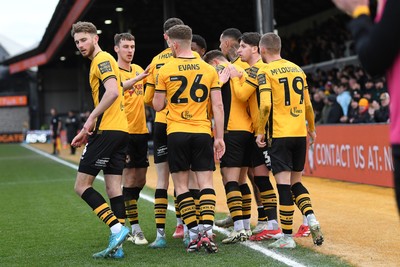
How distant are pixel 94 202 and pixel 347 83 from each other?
1560cm

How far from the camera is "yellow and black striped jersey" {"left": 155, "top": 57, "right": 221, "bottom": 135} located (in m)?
6.80

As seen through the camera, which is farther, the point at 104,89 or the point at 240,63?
the point at 240,63

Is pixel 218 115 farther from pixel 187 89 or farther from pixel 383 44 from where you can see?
pixel 383 44

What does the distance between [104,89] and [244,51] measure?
1.73 meters

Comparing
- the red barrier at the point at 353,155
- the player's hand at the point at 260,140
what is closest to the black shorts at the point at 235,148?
the player's hand at the point at 260,140

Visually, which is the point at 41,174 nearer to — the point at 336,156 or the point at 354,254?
the point at 336,156

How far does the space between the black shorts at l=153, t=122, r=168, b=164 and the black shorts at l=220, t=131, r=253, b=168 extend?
2.05 feet

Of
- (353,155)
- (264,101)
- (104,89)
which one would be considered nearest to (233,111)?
(264,101)

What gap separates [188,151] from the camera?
694 centimetres

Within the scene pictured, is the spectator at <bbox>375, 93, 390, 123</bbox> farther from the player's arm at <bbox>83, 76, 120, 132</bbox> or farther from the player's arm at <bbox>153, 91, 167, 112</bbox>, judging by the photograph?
the player's arm at <bbox>83, 76, 120, 132</bbox>

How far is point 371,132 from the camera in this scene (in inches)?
542

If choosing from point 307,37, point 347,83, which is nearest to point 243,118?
point 347,83

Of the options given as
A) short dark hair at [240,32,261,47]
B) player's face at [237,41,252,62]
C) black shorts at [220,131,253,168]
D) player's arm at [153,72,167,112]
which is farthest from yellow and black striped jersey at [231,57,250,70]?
player's arm at [153,72,167,112]

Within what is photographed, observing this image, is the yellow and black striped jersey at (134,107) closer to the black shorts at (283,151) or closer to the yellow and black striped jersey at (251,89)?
the yellow and black striped jersey at (251,89)
